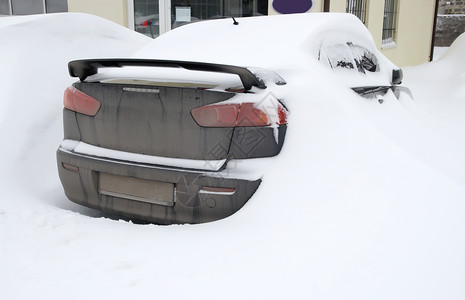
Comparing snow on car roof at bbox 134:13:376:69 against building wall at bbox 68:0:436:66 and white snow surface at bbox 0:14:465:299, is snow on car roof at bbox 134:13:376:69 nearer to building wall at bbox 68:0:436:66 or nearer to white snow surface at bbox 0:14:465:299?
white snow surface at bbox 0:14:465:299

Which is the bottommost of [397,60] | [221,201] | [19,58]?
[397,60]

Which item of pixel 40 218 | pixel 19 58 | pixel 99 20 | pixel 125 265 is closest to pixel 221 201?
pixel 125 265

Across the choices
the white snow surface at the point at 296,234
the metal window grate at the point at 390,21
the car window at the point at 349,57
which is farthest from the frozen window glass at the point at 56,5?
the metal window grate at the point at 390,21

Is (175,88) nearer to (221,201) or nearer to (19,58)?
(221,201)

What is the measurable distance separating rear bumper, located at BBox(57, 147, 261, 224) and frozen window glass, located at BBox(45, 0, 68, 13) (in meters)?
7.35

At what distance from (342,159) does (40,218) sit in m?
1.61

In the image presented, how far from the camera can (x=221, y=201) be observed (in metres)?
1.90

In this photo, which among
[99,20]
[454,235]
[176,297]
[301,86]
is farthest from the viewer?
[99,20]

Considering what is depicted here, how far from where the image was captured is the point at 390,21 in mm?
12203

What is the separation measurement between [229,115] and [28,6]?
8960 millimetres

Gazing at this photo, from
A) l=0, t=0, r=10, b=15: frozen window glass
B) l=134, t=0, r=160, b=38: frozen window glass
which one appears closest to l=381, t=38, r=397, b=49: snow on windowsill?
l=134, t=0, r=160, b=38: frozen window glass

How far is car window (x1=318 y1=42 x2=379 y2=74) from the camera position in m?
2.80

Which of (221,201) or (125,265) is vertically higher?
(221,201)

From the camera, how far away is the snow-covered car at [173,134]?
1892 mm
